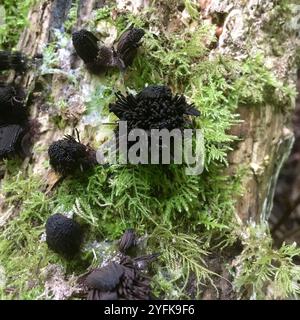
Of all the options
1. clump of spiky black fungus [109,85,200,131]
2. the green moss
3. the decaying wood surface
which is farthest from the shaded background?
clump of spiky black fungus [109,85,200,131]

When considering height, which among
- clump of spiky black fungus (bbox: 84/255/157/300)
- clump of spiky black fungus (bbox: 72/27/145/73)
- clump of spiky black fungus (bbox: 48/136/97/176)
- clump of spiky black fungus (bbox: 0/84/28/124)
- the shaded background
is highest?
clump of spiky black fungus (bbox: 72/27/145/73)

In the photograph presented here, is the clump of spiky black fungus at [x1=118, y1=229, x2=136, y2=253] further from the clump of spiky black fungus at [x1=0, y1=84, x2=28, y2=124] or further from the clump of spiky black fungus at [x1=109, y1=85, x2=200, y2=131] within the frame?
the clump of spiky black fungus at [x1=0, y1=84, x2=28, y2=124]

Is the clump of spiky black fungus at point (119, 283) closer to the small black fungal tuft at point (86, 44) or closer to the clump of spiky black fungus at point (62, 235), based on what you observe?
the clump of spiky black fungus at point (62, 235)

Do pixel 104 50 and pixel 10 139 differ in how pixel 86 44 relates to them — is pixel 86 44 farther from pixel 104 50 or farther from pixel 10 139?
pixel 10 139

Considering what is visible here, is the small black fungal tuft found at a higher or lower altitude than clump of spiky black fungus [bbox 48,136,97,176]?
higher
